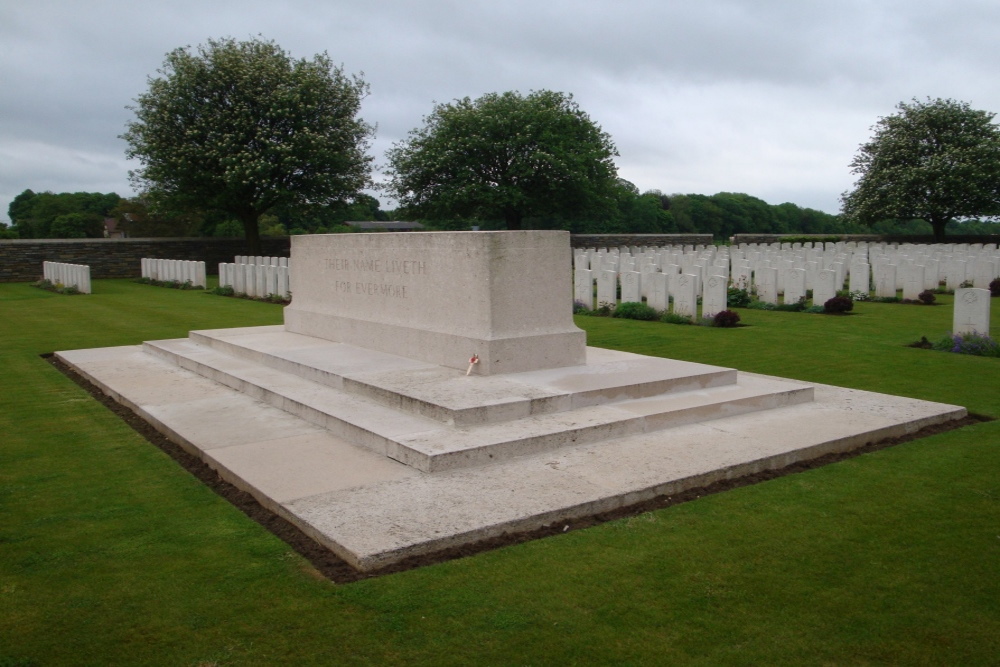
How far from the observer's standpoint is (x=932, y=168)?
29.9m

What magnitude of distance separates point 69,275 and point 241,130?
7.40 m

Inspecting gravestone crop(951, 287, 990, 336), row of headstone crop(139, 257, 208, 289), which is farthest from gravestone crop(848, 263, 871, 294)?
row of headstone crop(139, 257, 208, 289)

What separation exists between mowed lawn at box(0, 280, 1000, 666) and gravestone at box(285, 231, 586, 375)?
8.47 ft

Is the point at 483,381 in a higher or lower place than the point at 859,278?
lower

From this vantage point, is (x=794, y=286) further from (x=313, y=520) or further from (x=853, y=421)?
(x=313, y=520)

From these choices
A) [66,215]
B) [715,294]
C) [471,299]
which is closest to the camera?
Answer: [471,299]

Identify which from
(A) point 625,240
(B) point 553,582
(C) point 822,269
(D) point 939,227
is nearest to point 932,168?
(D) point 939,227

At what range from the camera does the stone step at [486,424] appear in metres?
4.91

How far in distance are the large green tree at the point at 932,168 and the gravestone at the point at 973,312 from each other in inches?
920

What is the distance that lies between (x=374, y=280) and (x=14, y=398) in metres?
3.52

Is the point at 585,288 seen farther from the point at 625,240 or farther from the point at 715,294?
the point at 625,240

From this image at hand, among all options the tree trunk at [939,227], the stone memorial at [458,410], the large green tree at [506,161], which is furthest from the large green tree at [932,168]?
the stone memorial at [458,410]

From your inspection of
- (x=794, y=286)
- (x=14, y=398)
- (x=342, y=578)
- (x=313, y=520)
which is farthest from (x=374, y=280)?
(x=794, y=286)

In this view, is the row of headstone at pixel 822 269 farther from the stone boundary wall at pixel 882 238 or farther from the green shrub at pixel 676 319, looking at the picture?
the stone boundary wall at pixel 882 238
